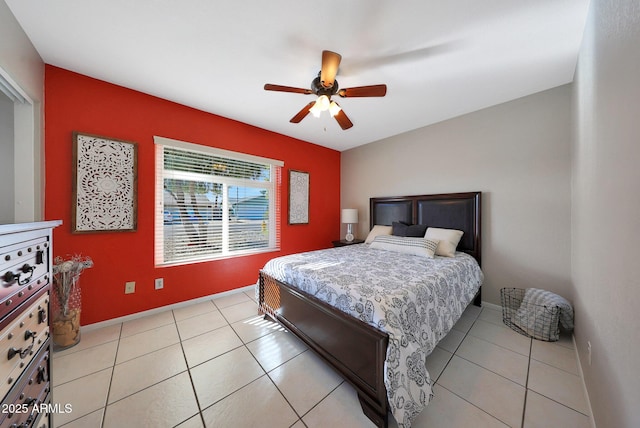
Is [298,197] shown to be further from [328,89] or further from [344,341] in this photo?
[344,341]

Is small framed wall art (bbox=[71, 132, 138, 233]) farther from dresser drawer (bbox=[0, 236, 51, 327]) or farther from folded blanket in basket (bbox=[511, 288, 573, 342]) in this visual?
folded blanket in basket (bbox=[511, 288, 573, 342])

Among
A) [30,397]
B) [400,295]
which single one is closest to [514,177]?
[400,295]

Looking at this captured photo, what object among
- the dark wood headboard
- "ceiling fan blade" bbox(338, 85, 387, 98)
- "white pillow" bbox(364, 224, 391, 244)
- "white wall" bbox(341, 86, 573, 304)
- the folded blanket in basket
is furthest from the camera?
"white pillow" bbox(364, 224, 391, 244)

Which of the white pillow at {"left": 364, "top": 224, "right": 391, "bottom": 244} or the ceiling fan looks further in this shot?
the white pillow at {"left": 364, "top": 224, "right": 391, "bottom": 244}

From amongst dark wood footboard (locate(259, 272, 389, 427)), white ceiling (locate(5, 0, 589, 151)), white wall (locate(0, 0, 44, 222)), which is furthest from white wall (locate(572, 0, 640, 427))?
white wall (locate(0, 0, 44, 222))

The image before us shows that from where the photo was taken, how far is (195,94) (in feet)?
7.87

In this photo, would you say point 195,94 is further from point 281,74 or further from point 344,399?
point 344,399

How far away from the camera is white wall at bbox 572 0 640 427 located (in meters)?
0.82

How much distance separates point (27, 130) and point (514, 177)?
15.2 feet

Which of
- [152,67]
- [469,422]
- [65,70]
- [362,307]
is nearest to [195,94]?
[152,67]

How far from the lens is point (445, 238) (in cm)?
272

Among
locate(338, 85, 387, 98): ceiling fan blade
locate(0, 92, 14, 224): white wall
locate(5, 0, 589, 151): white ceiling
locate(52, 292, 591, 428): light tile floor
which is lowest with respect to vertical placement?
locate(52, 292, 591, 428): light tile floor

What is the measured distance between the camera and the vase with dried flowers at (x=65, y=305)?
6.01ft

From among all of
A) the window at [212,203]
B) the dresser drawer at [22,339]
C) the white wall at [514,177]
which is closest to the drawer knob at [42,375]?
the dresser drawer at [22,339]
